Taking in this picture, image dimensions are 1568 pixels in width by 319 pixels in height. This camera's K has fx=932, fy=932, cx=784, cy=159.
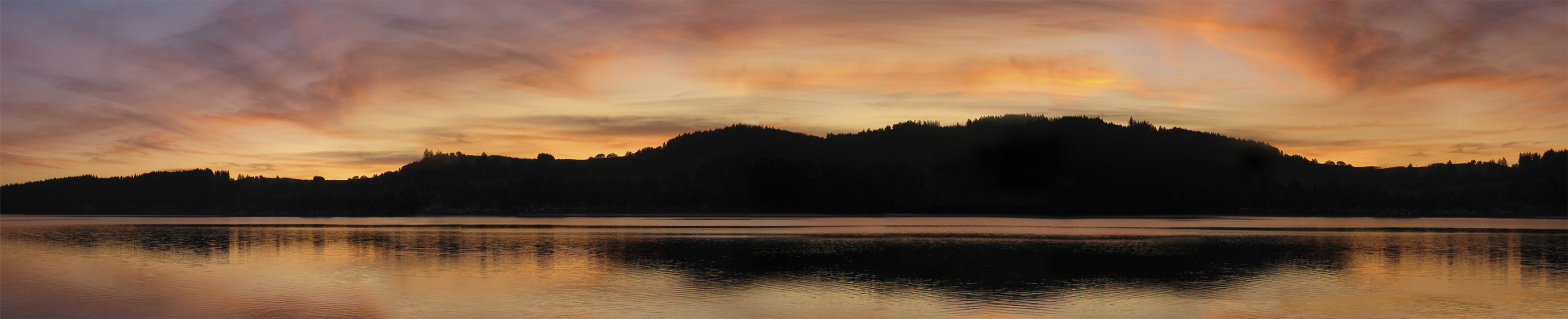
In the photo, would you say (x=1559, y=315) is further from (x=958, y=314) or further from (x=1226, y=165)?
(x=1226, y=165)

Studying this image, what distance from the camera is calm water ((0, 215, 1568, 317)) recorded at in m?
20.7

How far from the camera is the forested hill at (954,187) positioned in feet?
472

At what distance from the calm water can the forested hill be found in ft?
292

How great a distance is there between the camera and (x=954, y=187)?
170 m

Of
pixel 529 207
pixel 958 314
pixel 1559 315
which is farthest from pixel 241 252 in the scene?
pixel 529 207

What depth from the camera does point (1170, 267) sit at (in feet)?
105

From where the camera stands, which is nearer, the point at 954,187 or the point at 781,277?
the point at 781,277

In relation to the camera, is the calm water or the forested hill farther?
the forested hill

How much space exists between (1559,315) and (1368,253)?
20.8m

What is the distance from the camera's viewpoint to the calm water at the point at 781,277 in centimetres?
2067

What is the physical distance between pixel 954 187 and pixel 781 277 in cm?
14595

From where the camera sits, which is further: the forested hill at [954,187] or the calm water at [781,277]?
the forested hill at [954,187]

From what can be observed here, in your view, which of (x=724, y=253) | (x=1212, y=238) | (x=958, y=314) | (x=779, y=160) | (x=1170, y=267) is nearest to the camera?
(x=958, y=314)

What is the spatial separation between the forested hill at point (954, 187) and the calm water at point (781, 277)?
292 ft
